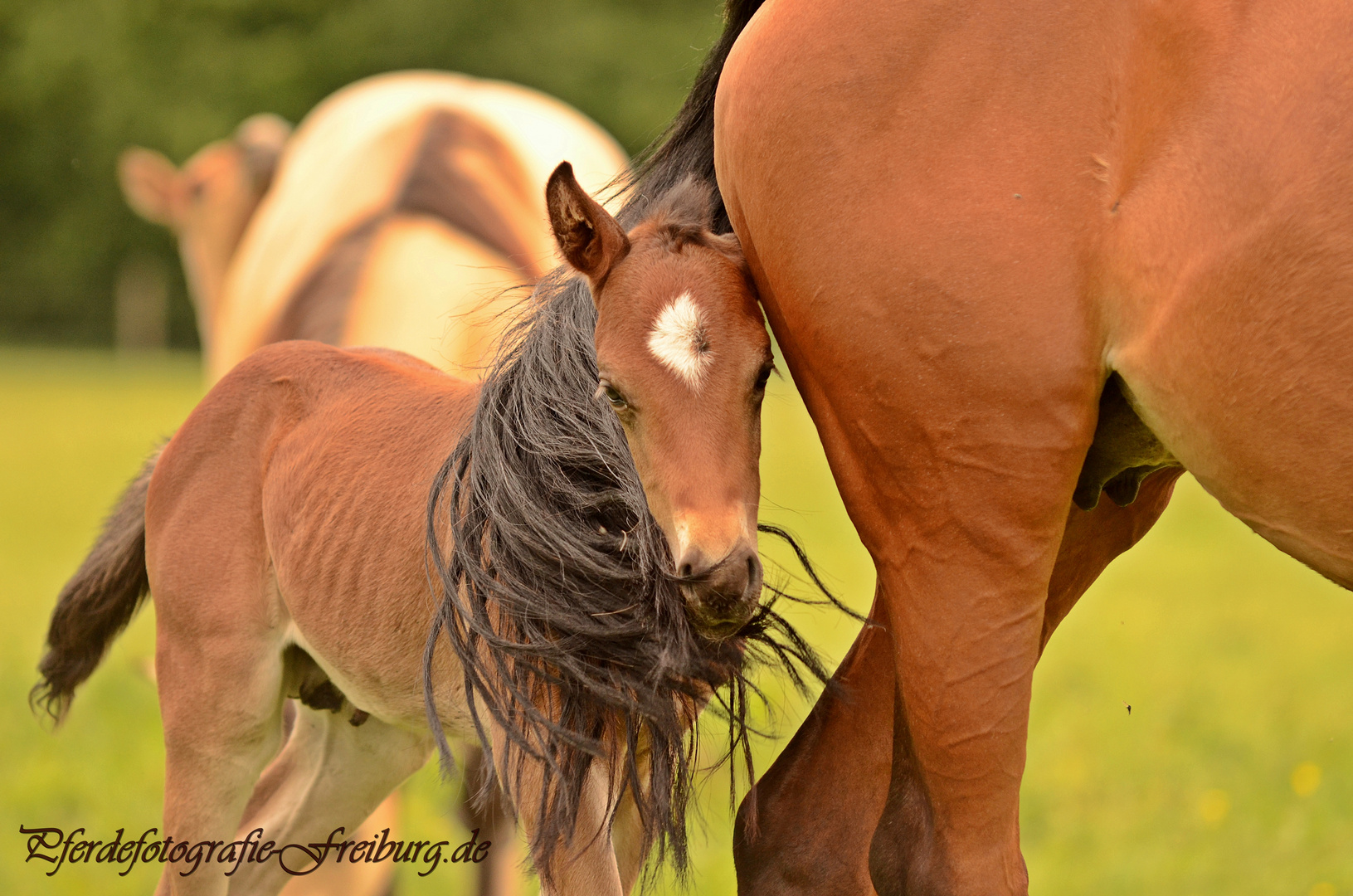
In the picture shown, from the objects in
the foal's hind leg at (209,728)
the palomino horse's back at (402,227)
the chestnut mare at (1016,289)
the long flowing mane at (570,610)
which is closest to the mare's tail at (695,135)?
the long flowing mane at (570,610)

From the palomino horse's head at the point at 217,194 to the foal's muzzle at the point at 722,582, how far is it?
489 cm

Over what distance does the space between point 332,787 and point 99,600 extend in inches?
26.0

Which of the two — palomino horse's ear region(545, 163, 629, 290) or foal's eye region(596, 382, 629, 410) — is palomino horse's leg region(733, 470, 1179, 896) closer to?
foal's eye region(596, 382, 629, 410)

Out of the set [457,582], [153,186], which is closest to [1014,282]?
[457,582]

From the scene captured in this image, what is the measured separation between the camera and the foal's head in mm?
1763

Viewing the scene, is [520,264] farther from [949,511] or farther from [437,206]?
[949,511]

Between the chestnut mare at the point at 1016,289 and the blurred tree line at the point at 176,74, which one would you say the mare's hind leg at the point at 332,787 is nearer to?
the chestnut mare at the point at 1016,289

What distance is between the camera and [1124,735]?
5.38m

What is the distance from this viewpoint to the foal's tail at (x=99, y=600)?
2926 millimetres

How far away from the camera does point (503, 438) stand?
85.3 inches

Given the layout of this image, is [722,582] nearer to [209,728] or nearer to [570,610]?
[570,610]

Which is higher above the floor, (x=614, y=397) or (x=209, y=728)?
(x=614, y=397)

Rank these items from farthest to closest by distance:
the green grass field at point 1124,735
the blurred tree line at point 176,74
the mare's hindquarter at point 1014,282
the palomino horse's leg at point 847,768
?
the blurred tree line at point 176,74 < the green grass field at point 1124,735 < the palomino horse's leg at point 847,768 < the mare's hindquarter at point 1014,282

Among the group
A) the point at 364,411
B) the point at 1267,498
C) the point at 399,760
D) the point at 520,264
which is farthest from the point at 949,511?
the point at 520,264
